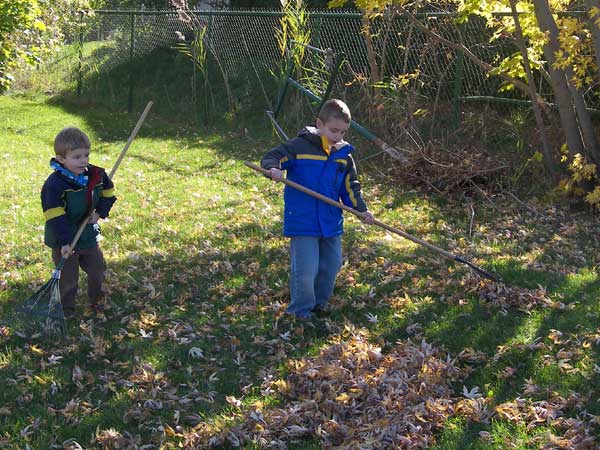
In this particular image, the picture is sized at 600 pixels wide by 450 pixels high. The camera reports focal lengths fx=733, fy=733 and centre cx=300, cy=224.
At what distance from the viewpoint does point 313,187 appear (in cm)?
479

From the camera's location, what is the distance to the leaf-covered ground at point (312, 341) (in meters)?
3.64

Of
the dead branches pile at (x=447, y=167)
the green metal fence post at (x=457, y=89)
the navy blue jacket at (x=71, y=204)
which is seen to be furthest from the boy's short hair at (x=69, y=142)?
the green metal fence post at (x=457, y=89)

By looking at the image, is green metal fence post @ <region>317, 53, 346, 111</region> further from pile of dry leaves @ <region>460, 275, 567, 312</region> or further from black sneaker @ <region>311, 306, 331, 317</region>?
black sneaker @ <region>311, 306, 331, 317</region>

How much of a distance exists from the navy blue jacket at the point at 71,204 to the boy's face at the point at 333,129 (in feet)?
4.69

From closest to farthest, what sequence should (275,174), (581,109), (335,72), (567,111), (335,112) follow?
(275,174) < (335,112) < (581,109) < (567,111) < (335,72)

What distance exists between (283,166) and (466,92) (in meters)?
6.02

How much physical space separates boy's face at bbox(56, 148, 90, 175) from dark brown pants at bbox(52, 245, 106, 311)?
58 cm

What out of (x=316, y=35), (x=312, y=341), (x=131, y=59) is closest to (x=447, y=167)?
(x=316, y=35)

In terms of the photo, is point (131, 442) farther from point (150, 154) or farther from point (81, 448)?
point (150, 154)

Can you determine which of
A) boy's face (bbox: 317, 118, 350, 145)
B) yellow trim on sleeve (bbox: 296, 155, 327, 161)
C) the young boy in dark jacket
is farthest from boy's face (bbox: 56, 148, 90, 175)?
boy's face (bbox: 317, 118, 350, 145)

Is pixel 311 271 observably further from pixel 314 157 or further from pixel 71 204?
pixel 71 204

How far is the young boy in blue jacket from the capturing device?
15.4ft

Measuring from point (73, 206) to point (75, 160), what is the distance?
33cm

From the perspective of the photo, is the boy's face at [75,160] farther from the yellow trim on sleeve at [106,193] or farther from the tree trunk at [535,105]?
the tree trunk at [535,105]
